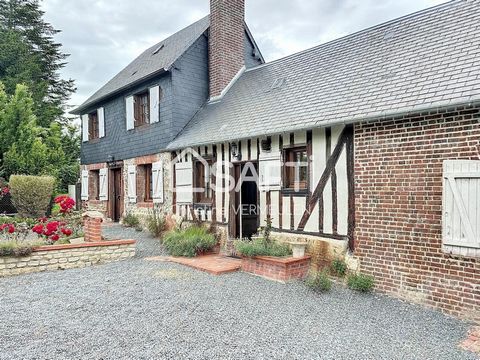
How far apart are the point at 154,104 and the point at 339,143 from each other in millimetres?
6703

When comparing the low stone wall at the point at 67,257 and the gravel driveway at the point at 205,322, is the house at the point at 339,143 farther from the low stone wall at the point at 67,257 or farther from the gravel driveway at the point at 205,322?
the low stone wall at the point at 67,257

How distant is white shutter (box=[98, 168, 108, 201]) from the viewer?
13016mm

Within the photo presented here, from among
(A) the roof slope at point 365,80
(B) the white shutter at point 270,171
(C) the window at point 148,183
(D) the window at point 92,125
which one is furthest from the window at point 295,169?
(D) the window at point 92,125

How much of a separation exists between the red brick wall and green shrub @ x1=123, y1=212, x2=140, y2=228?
769cm

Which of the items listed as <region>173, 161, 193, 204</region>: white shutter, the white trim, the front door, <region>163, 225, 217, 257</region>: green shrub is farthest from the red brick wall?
the front door

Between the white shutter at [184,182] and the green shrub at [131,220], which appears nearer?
the white shutter at [184,182]

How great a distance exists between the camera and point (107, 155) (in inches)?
513

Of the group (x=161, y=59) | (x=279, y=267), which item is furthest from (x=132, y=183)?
(x=279, y=267)

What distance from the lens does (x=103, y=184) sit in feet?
43.2

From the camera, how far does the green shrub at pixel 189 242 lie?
7426mm

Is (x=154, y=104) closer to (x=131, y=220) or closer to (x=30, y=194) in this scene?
(x=131, y=220)

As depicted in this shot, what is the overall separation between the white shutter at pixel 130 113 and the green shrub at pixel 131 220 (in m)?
2.91

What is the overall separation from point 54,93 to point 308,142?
26.0 meters

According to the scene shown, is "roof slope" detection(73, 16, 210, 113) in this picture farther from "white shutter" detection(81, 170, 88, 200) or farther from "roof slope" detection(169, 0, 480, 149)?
"white shutter" detection(81, 170, 88, 200)
